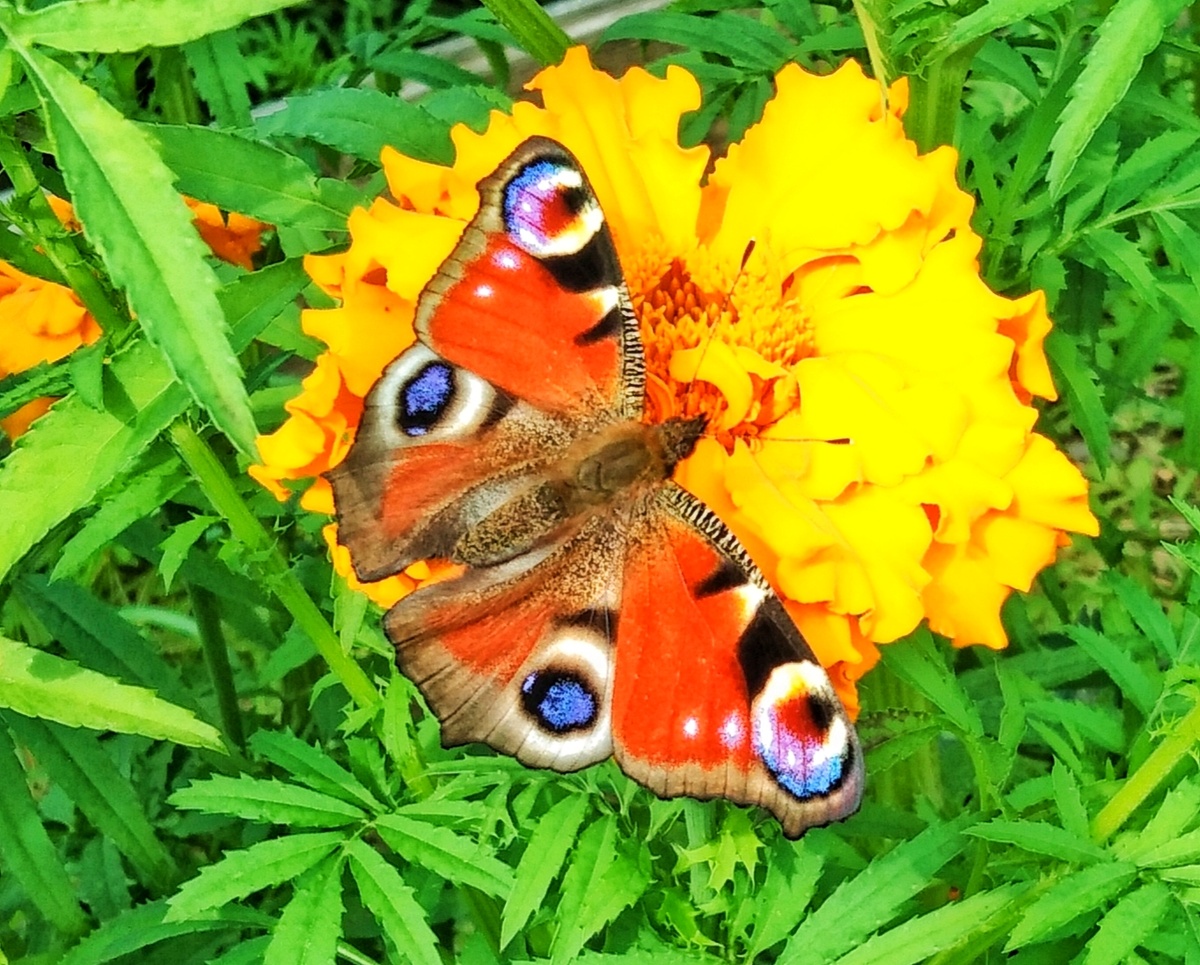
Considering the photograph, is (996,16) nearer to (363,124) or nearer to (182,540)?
(363,124)

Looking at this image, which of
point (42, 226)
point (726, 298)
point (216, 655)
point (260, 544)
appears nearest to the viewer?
point (42, 226)

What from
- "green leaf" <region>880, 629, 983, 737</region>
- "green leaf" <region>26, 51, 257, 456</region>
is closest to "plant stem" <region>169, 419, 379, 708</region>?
"green leaf" <region>26, 51, 257, 456</region>

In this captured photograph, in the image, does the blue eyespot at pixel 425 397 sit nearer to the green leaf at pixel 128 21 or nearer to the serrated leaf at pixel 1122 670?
the green leaf at pixel 128 21

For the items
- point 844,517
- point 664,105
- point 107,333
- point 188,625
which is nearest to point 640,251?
point 664,105

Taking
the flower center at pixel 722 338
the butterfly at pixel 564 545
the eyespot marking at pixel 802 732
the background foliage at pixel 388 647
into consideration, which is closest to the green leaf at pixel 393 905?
the background foliage at pixel 388 647

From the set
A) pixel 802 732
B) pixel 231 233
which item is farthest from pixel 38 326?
pixel 802 732

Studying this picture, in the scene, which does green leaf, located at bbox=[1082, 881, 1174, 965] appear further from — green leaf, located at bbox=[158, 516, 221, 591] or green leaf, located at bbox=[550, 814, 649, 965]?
green leaf, located at bbox=[158, 516, 221, 591]
